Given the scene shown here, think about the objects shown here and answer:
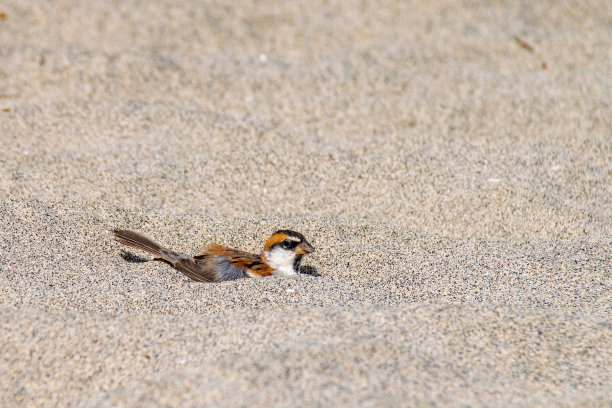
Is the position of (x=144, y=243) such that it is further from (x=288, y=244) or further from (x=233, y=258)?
(x=288, y=244)

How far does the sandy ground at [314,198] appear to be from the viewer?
2938 millimetres

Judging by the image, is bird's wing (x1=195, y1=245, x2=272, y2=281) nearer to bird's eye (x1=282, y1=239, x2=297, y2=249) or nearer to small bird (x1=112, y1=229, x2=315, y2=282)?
small bird (x1=112, y1=229, x2=315, y2=282)

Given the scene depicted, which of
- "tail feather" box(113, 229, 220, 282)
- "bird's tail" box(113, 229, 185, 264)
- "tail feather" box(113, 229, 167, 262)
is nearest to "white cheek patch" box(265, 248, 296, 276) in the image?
"tail feather" box(113, 229, 220, 282)

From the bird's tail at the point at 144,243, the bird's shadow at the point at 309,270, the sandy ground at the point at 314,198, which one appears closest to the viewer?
the sandy ground at the point at 314,198

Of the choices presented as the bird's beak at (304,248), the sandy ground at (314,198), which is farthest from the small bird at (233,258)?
the sandy ground at (314,198)

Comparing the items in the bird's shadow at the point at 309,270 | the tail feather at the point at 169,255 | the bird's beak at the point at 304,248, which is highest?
the bird's beak at the point at 304,248

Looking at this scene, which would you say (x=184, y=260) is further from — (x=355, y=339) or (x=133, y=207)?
(x=355, y=339)

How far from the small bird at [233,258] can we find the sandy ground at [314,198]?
13 centimetres

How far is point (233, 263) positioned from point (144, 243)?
1.95 feet

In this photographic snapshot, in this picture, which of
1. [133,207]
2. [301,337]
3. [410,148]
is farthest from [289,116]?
[301,337]

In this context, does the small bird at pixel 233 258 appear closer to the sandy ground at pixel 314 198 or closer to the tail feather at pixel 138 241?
the tail feather at pixel 138 241

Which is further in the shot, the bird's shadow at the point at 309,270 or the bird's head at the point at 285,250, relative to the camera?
the bird's shadow at the point at 309,270

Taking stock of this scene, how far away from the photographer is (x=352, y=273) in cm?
423

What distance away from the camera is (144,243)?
4258 millimetres
